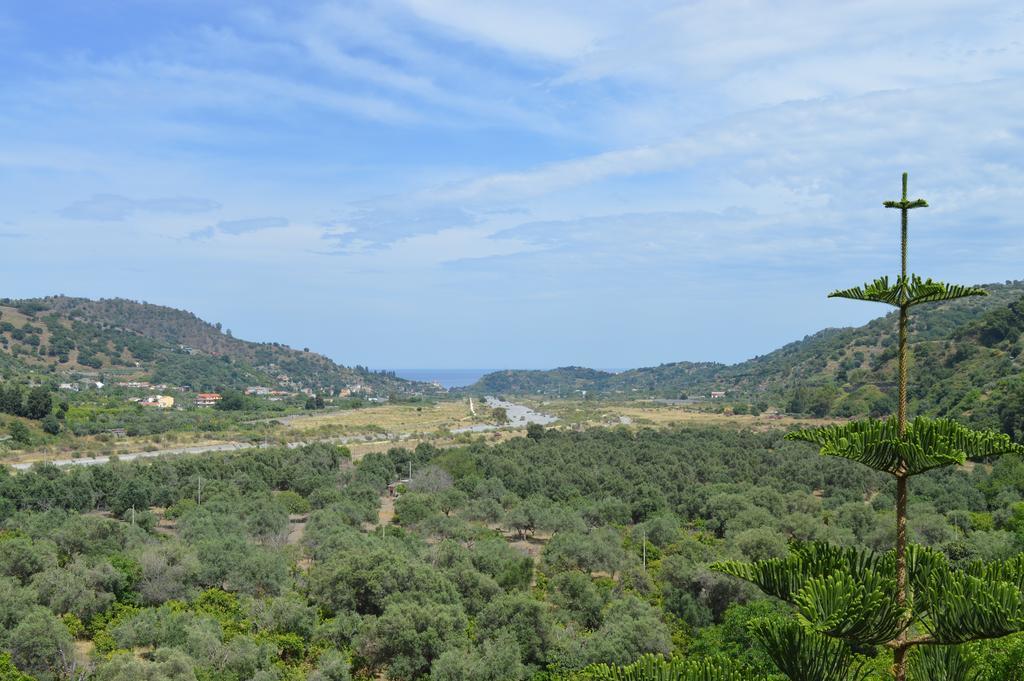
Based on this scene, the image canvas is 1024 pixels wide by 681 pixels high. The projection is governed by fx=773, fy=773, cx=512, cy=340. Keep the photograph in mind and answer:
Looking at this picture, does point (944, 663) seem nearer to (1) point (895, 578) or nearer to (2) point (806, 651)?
(2) point (806, 651)

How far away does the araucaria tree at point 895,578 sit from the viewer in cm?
470

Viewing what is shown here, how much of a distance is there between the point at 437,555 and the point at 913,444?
24.9 metres

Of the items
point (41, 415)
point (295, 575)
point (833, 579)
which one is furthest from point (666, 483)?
point (41, 415)

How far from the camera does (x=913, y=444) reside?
16.3 feet

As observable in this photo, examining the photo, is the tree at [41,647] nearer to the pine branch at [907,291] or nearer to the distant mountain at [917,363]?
the pine branch at [907,291]

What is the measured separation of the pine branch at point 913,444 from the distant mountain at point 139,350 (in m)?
110

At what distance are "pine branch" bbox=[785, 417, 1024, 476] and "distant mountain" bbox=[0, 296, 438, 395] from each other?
109737 mm

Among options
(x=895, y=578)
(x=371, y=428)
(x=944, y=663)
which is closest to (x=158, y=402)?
(x=371, y=428)

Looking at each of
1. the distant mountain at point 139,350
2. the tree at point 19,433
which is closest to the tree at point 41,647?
the tree at point 19,433

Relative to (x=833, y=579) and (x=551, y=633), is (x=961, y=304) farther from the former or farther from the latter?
(x=833, y=579)

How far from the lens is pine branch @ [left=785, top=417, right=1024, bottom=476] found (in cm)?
493

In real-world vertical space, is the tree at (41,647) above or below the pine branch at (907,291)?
below

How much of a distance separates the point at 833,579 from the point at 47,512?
37693mm

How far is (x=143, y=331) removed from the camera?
18125 centimetres
